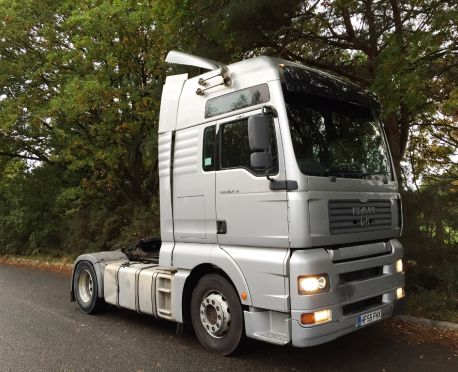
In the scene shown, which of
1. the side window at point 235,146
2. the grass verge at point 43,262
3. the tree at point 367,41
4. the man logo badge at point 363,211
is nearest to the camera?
the man logo badge at point 363,211

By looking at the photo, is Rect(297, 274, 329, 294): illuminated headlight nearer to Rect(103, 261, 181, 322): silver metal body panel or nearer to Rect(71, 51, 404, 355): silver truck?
Rect(71, 51, 404, 355): silver truck

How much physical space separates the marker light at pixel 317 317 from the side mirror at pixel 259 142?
1.44 meters

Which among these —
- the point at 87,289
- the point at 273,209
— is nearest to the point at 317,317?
the point at 273,209

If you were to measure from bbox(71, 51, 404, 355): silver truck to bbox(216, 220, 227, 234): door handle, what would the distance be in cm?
2

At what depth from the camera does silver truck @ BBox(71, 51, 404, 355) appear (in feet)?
14.7

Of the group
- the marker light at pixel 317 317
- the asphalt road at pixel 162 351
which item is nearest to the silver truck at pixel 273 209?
the marker light at pixel 317 317

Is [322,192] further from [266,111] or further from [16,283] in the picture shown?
[16,283]

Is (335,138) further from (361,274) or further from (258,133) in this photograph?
(361,274)

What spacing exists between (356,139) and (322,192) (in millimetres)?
1151

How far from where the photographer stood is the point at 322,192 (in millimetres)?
4578

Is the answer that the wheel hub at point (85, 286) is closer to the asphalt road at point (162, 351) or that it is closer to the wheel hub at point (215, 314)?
the asphalt road at point (162, 351)

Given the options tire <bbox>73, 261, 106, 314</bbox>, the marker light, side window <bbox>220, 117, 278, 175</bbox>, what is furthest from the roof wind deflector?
tire <bbox>73, 261, 106, 314</bbox>

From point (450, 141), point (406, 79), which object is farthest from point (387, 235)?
point (450, 141)

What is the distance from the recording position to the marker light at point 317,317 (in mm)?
4332
